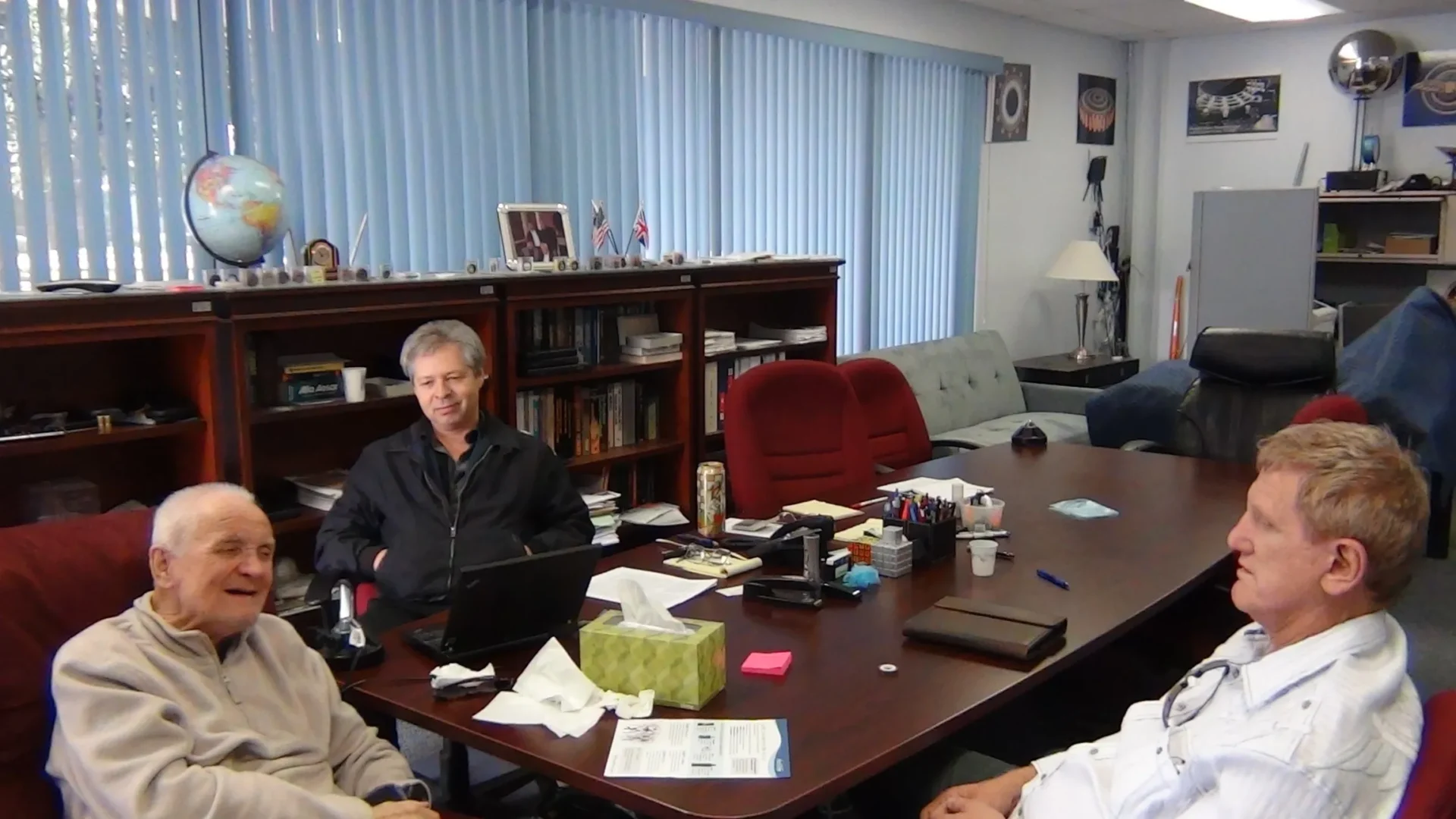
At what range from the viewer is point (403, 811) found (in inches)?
71.8

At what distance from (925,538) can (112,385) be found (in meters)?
2.21

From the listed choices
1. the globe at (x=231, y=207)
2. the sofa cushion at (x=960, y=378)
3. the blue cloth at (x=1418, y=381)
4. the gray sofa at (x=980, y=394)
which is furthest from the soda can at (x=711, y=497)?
the blue cloth at (x=1418, y=381)

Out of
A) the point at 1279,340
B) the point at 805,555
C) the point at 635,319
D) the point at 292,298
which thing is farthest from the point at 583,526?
the point at 1279,340

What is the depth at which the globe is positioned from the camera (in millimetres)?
3201

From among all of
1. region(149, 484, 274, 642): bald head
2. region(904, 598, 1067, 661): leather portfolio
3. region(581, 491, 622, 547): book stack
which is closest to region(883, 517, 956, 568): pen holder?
region(904, 598, 1067, 661): leather portfolio

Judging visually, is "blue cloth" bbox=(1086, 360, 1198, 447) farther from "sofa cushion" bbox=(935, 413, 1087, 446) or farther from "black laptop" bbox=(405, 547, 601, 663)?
"black laptop" bbox=(405, 547, 601, 663)

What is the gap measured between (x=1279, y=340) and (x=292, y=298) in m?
3.59

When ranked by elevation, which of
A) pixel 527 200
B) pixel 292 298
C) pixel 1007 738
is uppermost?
pixel 527 200

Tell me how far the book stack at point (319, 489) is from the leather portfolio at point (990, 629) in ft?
6.18

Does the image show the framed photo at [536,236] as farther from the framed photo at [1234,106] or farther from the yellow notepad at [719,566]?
the framed photo at [1234,106]

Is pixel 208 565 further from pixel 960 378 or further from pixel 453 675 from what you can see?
pixel 960 378

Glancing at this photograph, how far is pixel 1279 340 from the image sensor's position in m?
4.59

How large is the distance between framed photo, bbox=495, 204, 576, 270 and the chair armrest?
3285mm

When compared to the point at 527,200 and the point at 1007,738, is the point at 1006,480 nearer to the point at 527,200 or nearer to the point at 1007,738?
the point at 1007,738
